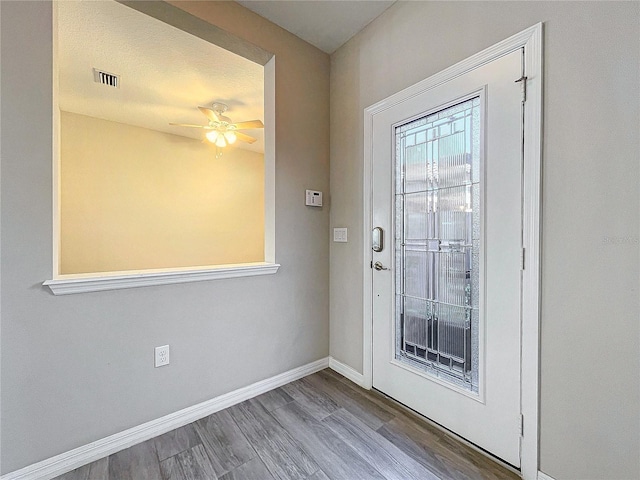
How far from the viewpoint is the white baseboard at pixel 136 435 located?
1.33 m

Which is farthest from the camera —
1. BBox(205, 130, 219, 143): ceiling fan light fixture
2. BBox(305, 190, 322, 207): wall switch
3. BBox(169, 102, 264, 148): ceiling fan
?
BBox(205, 130, 219, 143): ceiling fan light fixture

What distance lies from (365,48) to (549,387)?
2401 millimetres

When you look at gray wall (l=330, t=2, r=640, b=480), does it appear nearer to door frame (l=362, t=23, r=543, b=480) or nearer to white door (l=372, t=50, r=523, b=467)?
door frame (l=362, t=23, r=543, b=480)

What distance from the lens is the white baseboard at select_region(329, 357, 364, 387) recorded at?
85.0 inches

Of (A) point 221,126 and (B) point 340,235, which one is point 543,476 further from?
(A) point 221,126

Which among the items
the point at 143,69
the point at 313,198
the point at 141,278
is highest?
the point at 143,69

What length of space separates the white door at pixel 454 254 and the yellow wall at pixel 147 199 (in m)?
3.35

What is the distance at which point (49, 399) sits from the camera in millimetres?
1354

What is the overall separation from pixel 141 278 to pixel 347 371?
1.67m

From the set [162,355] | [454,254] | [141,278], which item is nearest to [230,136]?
[141,278]

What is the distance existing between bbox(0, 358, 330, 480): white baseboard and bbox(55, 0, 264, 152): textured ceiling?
8.60ft

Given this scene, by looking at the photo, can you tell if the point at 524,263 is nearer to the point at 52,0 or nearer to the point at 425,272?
the point at 425,272

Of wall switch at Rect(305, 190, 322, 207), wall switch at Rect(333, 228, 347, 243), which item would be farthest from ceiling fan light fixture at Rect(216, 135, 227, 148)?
wall switch at Rect(333, 228, 347, 243)

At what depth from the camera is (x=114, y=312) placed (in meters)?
1.51
